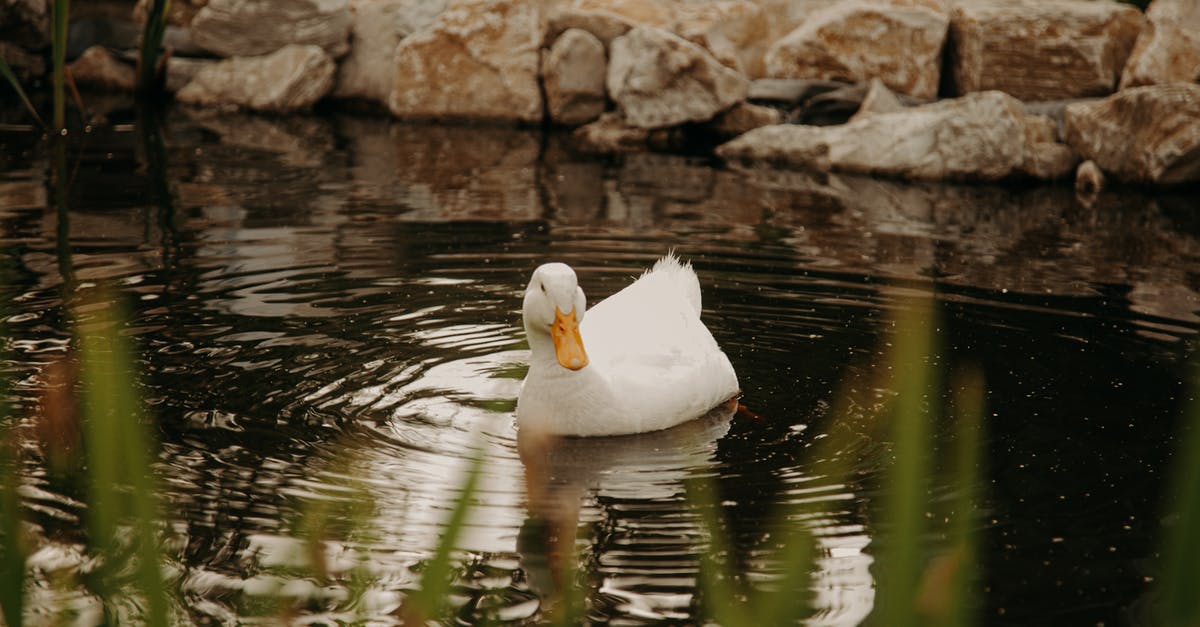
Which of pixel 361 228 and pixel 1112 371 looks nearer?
pixel 1112 371

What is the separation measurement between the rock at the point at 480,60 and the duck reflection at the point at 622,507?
10410 millimetres

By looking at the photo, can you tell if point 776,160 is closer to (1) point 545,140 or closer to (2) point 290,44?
(1) point 545,140

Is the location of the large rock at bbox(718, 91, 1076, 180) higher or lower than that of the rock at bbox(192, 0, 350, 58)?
lower

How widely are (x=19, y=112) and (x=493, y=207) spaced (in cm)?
771

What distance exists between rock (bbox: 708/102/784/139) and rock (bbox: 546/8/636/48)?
163cm

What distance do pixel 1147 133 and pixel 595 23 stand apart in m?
6.15

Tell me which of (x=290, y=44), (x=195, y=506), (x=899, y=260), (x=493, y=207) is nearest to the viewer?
(x=195, y=506)

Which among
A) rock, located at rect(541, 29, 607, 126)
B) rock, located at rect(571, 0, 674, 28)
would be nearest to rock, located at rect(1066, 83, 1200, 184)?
rock, located at rect(541, 29, 607, 126)

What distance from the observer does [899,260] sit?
8430mm

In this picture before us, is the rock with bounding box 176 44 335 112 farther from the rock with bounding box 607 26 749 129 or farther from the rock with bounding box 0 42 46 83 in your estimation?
the rock with bounding box 607 26 749 129

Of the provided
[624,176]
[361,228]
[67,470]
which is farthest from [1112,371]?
[624,176]

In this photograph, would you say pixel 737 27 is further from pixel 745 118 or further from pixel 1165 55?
pixel 1165 55

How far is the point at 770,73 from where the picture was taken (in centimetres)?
1490

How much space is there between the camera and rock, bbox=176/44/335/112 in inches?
643
